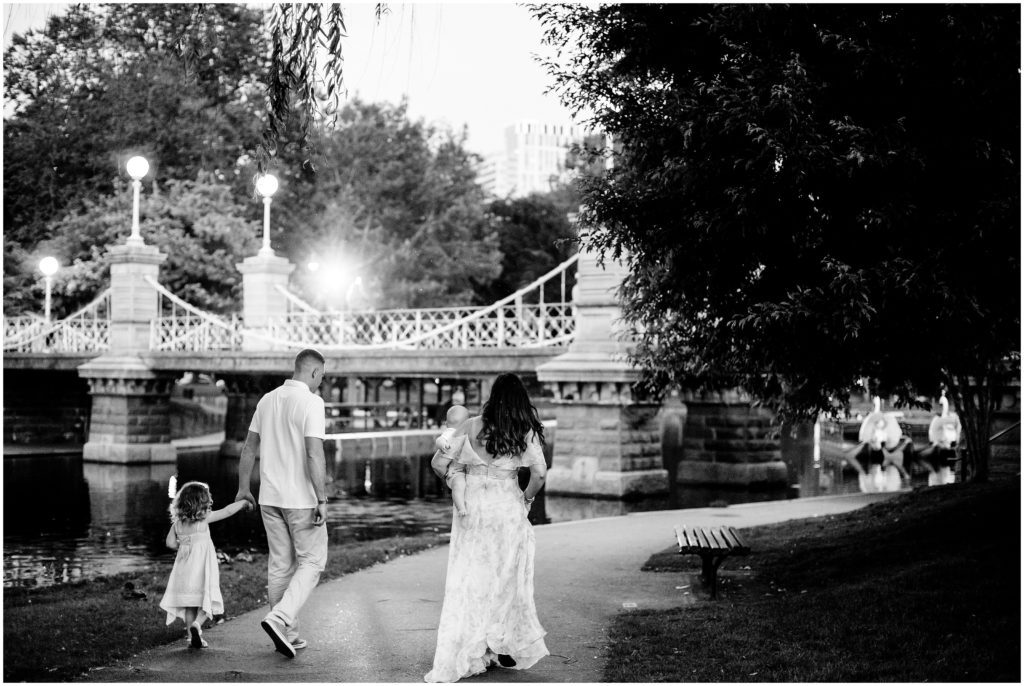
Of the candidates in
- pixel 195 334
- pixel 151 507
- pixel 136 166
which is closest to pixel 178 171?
pixel 195 334

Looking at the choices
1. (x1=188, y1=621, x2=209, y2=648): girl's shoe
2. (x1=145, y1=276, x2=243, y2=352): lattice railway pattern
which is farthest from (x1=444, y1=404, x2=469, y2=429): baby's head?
(x1=145, y1=276, x2=243, y2=352): lattice railway pattern

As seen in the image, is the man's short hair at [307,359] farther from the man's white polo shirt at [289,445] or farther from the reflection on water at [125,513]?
the reflection on water at [125,513]

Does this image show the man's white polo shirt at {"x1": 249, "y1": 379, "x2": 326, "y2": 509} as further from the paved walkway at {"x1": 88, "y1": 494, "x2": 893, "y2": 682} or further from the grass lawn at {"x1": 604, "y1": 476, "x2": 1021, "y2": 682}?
the grass lawn at {"x1": 604, "y1": 476, "x2": 1021, "y2": 682}

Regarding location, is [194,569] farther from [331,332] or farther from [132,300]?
[132,300]

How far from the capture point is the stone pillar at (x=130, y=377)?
29.9 metres

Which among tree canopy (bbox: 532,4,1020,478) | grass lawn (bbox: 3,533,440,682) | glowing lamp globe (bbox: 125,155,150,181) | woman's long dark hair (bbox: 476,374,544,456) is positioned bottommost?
grass lawn (bbox: 3,533,440,682)

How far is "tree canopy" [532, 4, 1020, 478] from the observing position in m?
7.37

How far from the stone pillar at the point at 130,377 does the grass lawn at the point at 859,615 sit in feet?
71.0

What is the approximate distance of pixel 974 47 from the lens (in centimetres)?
719

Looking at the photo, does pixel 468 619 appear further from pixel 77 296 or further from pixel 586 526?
pixel 77 296

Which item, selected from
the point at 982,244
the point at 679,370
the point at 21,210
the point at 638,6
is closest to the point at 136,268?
the point at 21,210

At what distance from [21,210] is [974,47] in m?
31.0

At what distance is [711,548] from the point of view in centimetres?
859

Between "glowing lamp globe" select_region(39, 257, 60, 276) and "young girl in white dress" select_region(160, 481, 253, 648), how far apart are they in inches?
1079
